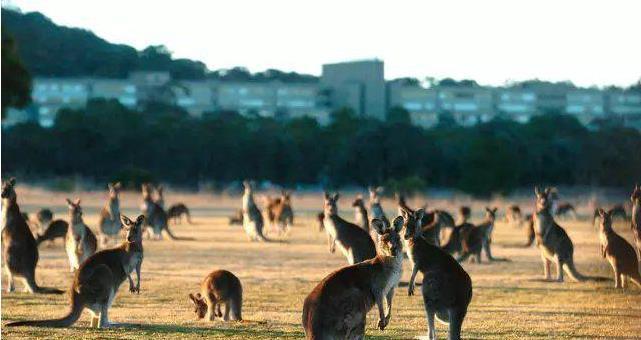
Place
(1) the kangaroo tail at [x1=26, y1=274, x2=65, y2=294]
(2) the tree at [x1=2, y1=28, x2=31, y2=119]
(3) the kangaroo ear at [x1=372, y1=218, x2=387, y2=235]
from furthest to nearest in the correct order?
(2) the tree at [x1=2, y1=28, x2=31, y2=119], (1) the kangaroo tail at [x1=26, y1=274, x2=65, y2=294], (3) the kangaroo ear at [x1=372, y1=218, x2=387, y2=235]

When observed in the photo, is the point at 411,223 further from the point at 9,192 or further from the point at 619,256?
the point at 9,192

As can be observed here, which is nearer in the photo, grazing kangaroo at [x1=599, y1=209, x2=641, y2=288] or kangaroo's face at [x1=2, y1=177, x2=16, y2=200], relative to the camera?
grazing kangaroo at [x1=599, y1=209, x2=641, y2=288]

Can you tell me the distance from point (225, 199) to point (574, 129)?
1118 cm

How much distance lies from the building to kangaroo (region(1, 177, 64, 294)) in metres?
37.2

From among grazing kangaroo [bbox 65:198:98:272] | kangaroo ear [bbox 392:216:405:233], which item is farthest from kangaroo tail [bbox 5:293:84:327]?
grazing kangaroo [bbox 65:198:98:272]

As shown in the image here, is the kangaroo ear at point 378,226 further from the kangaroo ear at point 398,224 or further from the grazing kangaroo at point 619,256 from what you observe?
the grazing kangaroo at point 619,256

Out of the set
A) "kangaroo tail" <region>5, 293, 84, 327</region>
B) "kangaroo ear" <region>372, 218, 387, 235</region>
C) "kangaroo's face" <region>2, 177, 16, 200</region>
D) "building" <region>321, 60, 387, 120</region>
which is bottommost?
"kangaroo tail" <region>5, 293, 84, 327</region>

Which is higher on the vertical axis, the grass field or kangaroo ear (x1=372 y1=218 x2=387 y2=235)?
kangaroo ear (x1=372 y1=218 x2=387 y2=235)

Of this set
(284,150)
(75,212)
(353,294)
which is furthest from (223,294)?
(284,150)

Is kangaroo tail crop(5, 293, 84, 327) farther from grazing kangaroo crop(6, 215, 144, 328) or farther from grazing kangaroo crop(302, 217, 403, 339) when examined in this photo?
grazing kangaroo crop(302, 217, 403, 339)

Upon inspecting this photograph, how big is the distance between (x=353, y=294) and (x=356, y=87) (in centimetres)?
5272

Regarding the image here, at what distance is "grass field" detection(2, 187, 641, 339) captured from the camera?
1097cm

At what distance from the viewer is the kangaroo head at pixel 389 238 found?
9586mm

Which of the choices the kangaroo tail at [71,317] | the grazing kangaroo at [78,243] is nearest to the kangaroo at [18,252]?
the grazing kangaroo at [78,243]
